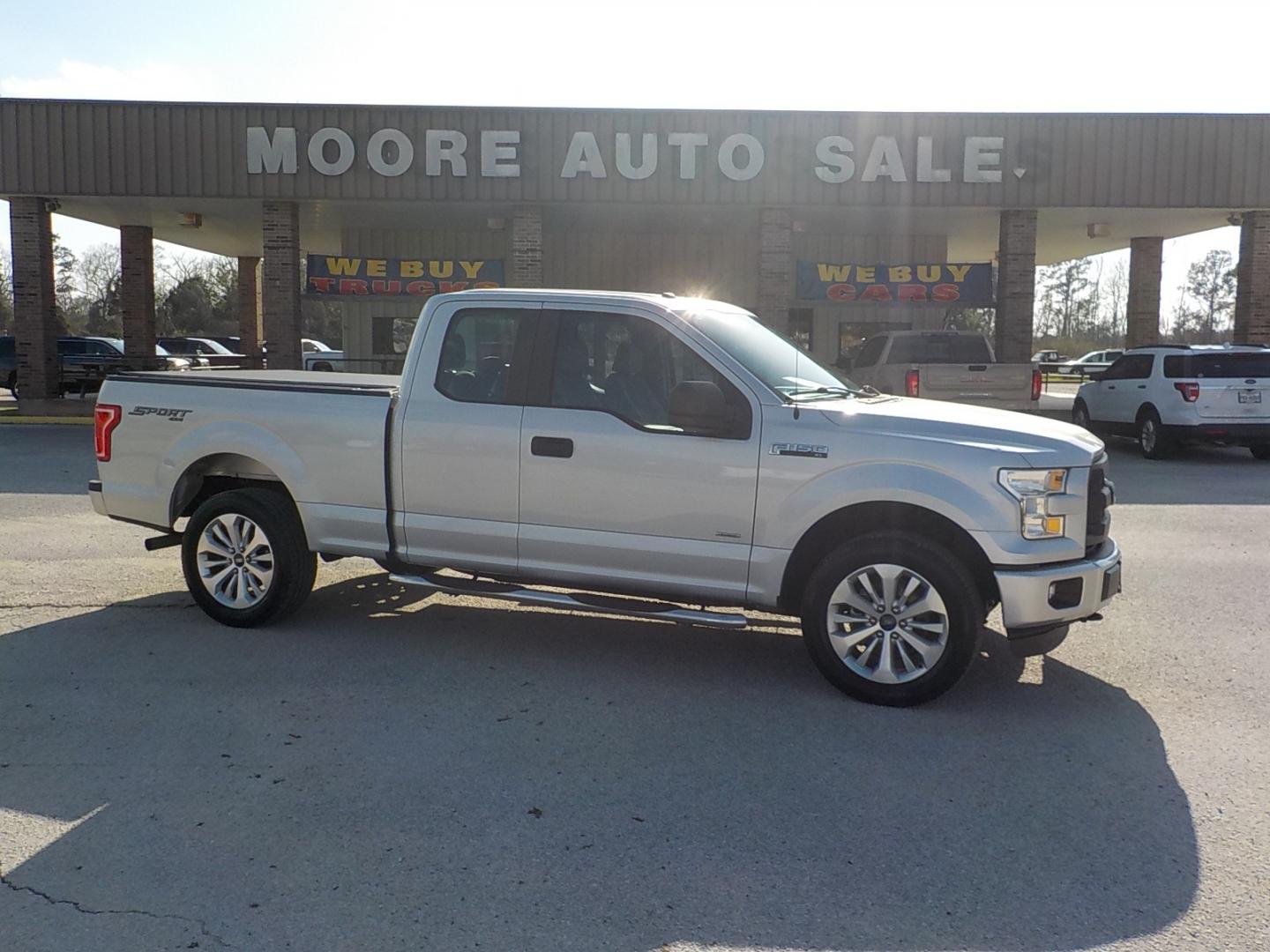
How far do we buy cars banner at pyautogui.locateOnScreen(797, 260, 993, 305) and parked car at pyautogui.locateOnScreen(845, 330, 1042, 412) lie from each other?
4.45 metres

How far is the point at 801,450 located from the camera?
526 cm

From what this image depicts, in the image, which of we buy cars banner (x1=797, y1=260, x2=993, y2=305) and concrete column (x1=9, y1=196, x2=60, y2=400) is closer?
concrete column (x1=9, y1=196, x2=60, y2=400)

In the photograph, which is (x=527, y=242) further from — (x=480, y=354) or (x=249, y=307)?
(x=480, y=354)

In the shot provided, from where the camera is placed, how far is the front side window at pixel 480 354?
5.98 m

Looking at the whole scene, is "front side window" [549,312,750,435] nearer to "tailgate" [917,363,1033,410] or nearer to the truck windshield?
the truck windshield

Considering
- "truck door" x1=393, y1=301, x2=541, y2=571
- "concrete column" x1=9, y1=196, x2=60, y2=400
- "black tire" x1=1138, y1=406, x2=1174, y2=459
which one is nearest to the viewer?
"truck door" x1=393, y1=301, x2=541, y2=571

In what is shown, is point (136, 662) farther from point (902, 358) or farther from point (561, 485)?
point (902, 358)

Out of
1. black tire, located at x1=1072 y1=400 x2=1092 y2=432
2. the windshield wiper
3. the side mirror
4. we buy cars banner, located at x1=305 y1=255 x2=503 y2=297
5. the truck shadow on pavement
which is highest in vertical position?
we buy cars banner, located at x1=305 y1=255 x2=503 y2=297

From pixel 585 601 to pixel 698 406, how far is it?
1.22 meters

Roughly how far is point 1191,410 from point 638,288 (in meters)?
14.3

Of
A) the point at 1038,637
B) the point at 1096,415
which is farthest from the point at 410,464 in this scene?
the point at 1096,415

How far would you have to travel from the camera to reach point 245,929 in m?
3.20

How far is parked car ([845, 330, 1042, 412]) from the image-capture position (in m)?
15.5

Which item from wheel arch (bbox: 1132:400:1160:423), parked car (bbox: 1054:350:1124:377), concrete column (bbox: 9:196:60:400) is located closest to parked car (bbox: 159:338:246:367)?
concrete column (bbox: 9:196:60:400)
